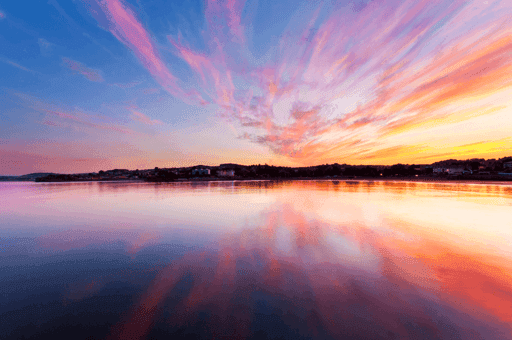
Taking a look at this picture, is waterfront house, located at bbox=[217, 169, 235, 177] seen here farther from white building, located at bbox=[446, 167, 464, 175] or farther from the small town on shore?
white building, located at bbox=[446, 167, 464, 175]

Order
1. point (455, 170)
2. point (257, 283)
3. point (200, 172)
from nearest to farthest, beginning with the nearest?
1. point (257, 283)
2. point (455, 170)
3. point (200, 172)

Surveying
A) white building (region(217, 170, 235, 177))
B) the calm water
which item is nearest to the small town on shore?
white building (region(217, 170, 235, 177))

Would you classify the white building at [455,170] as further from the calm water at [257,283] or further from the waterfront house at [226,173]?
the waterfront house at [226,173]

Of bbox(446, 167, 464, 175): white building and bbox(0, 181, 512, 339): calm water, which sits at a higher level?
bbox(446, 167, 464, 175): white building

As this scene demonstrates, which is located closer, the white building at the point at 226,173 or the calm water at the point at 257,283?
the calm water at the point at 257,283

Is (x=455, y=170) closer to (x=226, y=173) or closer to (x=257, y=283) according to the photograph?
(x=226, y=173)

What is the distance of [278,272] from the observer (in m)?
6.50

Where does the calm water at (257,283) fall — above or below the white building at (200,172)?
below

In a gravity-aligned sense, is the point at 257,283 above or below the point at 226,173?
below

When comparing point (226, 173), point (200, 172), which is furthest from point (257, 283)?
point (200, 172)

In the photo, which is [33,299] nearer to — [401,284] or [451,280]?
[401,284]

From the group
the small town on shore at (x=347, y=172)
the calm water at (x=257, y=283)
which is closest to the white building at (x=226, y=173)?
the small town on shore at (x=347, y=172)

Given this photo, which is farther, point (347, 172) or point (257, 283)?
point (347, 172)

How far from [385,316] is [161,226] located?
12.0 m
